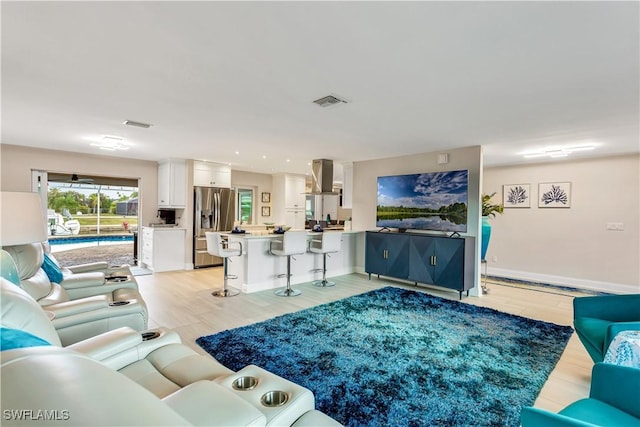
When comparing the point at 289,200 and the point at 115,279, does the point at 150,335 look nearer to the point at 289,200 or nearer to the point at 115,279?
the point at 115,279

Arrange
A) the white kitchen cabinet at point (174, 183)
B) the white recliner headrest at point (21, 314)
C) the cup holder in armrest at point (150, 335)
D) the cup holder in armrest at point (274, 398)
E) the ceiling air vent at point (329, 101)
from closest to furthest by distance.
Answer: the white recliner headrest at point (21, 314)
the cup holder in armrest at point (274, 398)
the cup holder in armrest at point (150, 335)
the ceiling air vent at point (329, 101)
the white kitchen cabinet at point (174, 183)

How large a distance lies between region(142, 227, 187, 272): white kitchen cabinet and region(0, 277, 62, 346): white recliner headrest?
18.4ft

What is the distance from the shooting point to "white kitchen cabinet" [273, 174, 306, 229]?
8.52 metres

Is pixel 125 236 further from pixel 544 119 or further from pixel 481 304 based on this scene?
pixel 544 119

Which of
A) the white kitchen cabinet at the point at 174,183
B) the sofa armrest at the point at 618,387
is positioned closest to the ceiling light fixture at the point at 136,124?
the white kitchen cabinet at the point at 174,183

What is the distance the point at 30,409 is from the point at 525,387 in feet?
9.33

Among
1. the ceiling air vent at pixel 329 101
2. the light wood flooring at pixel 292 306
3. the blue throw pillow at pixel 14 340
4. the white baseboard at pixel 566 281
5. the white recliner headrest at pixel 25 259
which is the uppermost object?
the ceiling air vent at pixel 329 101

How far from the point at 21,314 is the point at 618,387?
8.42 feet

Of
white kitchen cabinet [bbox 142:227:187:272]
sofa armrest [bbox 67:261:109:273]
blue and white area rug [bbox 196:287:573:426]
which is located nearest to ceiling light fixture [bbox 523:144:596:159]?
blue and white area rug [bbox 196:287:573:426]

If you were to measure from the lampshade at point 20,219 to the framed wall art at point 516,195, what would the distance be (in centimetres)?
730

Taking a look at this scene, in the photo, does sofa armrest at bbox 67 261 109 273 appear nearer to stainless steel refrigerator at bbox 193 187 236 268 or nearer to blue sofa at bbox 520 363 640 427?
stainless steel refrigerator at bbox 193 187 236 268

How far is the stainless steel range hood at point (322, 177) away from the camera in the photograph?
624cm

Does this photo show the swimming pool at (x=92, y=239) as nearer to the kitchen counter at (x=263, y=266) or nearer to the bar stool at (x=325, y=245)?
the kitchen counter at (x=263, y=266)

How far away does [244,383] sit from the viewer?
1.40 m
